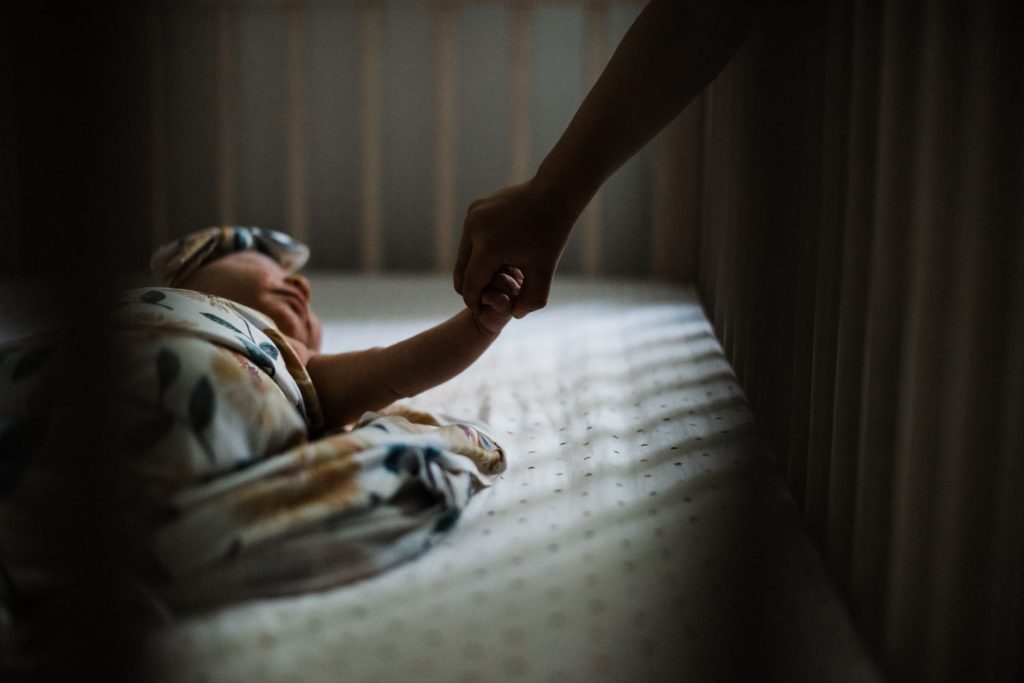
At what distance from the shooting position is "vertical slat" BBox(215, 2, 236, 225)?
218 cm

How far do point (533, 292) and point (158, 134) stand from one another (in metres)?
1.79

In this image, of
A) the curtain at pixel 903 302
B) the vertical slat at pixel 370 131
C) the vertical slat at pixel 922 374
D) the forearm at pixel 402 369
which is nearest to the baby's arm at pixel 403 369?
the forearm at pixel 402 369

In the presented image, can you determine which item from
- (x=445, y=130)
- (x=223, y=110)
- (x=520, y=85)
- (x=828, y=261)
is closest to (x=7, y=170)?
(x=223, y=110)

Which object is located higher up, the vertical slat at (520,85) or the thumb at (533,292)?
the vertical slat at (520,85)

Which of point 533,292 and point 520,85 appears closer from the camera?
point 533,292

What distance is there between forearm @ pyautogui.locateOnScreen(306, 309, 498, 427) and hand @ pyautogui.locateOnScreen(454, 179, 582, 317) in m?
0.05

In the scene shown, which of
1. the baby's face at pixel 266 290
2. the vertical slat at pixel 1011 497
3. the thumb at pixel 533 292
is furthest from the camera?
the baby's face at pixel 266 290

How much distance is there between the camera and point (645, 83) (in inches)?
24.7

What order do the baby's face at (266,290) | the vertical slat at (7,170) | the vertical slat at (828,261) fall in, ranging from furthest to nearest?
the vertical slat at (7,170) < the baby's face at (266,290) < the vertical slat at (828,261)

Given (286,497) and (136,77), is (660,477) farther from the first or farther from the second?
(136,77)

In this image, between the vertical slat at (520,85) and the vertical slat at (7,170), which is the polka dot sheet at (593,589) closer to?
the vertical slat at (520,85)

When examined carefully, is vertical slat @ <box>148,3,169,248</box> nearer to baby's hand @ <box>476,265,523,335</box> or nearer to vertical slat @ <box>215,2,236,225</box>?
vertical slat @ <box>215,2,236,225</box>

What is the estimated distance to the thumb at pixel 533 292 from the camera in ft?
→ 2.36

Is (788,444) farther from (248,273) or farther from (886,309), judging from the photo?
(248,273)
